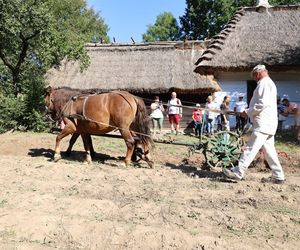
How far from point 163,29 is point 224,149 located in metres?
48.2

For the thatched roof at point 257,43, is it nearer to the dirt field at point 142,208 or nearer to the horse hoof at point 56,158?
the dirt field at point 142,208

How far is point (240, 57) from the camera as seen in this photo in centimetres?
1780

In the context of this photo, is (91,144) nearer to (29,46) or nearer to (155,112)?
(155,112)

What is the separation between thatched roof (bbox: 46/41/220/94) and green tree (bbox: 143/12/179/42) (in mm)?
27559

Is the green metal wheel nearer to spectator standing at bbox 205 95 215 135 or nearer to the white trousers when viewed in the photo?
the white trousers

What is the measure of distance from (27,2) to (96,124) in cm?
808

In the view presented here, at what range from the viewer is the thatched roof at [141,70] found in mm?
20500

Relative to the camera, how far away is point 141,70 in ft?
72.3

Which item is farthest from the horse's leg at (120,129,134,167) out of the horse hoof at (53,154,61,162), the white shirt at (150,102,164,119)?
the white shirt at (150,102,164,119)

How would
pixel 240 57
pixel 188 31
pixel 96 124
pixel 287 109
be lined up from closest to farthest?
1. pixel 96 124
2. pixel 287 109
3. pixel 240 57
4. pixel 188 31

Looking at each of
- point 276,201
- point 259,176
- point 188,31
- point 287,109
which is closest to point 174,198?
point 276,201

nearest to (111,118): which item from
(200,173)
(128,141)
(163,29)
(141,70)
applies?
(128,141)

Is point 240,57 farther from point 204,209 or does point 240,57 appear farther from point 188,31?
point 188,31

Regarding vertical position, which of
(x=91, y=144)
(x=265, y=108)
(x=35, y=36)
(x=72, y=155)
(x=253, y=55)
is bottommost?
(x=72, y=155)
